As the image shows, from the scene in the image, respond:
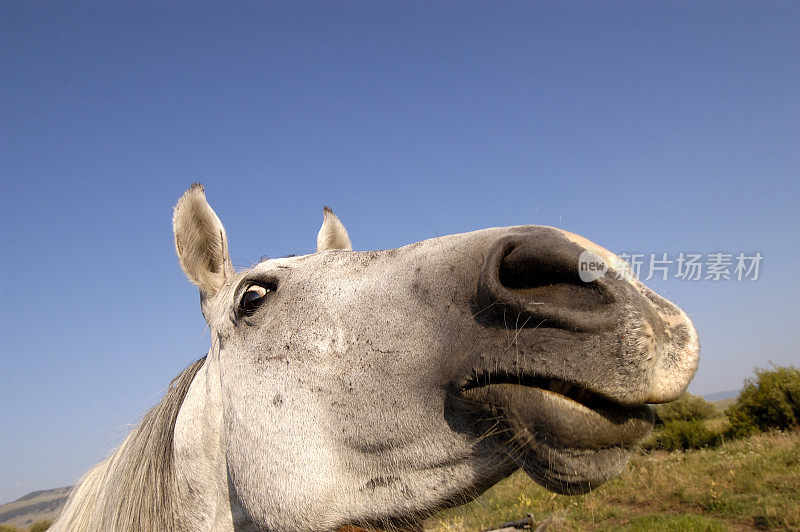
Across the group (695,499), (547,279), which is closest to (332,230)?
(547,279)

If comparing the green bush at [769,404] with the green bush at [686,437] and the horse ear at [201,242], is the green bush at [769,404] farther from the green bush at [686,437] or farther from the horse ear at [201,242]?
the horse ear at [201,242]

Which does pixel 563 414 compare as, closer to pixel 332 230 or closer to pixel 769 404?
pixel 332 230

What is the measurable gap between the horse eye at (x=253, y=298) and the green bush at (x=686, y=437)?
635 inches

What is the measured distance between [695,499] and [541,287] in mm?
9501

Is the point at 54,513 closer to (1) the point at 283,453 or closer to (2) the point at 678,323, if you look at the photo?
(1) the point at 283,453

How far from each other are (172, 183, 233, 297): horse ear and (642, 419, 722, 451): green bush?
52.9 feet

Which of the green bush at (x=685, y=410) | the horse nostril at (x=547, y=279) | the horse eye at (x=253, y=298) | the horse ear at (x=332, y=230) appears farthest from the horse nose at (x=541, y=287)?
the green bush at (x=685, y=410)

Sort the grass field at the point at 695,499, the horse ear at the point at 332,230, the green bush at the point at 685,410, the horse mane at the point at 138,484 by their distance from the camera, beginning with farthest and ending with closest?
the green bush at the point at 685,410 < the grass field at the point at 695,499 < the horse ear at the point at 332,230 < the horse mane at the point at 138,484

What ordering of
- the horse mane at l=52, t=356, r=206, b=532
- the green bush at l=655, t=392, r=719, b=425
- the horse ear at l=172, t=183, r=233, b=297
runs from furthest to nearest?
the green bush at l=655, t=392, r=719, b=425 < the horse ear at l=172, t=183, r=233, b=297 < the horse mane at l=52, t=356, r=206, b=532

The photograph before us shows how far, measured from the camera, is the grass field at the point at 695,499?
7.01 meters

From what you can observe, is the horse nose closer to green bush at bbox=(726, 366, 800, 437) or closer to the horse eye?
the horse eye

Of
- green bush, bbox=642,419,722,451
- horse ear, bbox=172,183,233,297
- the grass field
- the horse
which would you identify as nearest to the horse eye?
the horse

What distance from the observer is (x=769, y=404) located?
14531 mm

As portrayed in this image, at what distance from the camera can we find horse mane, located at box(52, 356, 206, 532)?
8.46 ft
